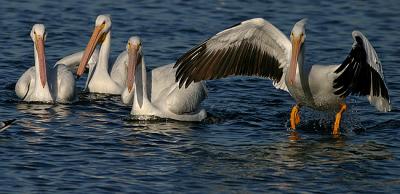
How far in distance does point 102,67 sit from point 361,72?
395 centimetres

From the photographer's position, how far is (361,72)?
9984 mm

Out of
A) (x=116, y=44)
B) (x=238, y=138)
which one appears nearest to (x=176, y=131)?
(x=238, y=138)

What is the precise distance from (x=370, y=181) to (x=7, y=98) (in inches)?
188

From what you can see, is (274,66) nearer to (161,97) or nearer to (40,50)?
(161,97)

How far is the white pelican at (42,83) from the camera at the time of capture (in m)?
11.8

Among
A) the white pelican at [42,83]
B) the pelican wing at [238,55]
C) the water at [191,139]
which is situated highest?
the pelican wing at [238,55]

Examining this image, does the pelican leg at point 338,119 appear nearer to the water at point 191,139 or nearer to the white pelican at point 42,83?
the water at point 191,139

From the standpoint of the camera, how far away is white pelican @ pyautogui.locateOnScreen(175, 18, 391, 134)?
10.5m

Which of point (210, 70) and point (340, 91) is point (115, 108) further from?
point (340, 91)

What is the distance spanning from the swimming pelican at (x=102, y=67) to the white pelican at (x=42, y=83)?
0.50 m

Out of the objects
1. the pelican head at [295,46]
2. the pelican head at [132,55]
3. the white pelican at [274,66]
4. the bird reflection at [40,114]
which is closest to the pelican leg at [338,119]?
the white pelican at [274,66]

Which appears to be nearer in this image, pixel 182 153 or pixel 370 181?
pixel 370 181

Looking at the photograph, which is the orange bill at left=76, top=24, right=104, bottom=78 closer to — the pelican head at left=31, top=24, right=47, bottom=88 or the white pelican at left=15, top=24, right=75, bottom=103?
the white pelican at left=15, top=24, right=75, bottom=103

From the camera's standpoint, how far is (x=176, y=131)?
1080 cm
